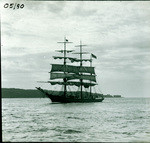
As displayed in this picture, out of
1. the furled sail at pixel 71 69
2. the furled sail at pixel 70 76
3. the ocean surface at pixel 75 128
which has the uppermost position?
the furled sail at pixel 71 69

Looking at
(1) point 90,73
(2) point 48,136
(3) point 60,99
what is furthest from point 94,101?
(2) point 48,136

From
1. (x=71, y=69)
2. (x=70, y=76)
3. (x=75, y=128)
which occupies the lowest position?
(x=75, y=128)

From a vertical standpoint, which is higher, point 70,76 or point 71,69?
point 71,69

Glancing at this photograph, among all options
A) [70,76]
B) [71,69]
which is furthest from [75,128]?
[71,69]

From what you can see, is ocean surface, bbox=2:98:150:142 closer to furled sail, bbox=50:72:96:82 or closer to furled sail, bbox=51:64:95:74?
furled sail, bbox=50:72:96:82

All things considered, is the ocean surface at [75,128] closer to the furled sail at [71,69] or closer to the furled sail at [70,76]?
the furled sail at [70,76]

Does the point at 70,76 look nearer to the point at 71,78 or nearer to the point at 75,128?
the point at 71,78

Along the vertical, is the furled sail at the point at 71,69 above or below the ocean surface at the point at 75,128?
above

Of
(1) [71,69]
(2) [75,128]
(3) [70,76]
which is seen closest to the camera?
(2) [75,128]

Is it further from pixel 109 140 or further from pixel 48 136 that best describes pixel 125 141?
pixel 48 136

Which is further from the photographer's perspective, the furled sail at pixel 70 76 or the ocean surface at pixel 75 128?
the furled sail at pixel 70 76

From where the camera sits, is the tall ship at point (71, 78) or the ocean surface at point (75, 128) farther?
the tall ship at point (71, 78)
